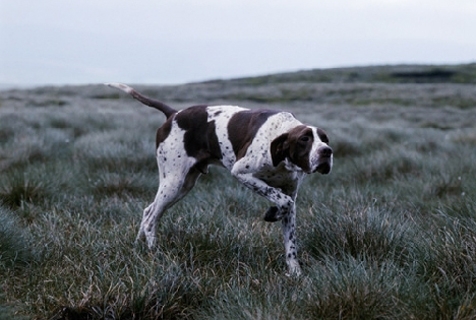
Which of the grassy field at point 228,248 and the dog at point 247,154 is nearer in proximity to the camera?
the grassy field at point 228,248

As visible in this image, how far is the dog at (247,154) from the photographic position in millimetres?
5477

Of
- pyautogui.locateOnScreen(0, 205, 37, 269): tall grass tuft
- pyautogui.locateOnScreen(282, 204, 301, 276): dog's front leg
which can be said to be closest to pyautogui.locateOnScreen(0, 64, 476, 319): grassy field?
pyautogui.locateOnScreen(0, 205, 37, 269): tall grass tuft

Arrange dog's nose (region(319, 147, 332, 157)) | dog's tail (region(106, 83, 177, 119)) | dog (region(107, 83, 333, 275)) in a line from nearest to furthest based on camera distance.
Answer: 1. dog's nose (region(319, 147, 332, 157))
2. dog (region(107, 83, 333, 275))
3. dog's tail (region(106, 83, 177, 119))

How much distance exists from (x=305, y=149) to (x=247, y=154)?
1.92 ft

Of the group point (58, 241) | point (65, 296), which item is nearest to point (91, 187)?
point (58, 241)

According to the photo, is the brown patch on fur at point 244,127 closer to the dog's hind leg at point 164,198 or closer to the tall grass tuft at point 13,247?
the dog's hind leg at point 164,198

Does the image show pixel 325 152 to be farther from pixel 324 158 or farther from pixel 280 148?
pixel 280 148

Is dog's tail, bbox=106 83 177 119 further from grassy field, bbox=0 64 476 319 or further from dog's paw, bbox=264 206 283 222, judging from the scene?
dog's paw, bbox=264 206 283 222

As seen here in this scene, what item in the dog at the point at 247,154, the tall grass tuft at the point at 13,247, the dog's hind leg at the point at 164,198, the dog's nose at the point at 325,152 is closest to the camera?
the dog's nose at the point at 325,152

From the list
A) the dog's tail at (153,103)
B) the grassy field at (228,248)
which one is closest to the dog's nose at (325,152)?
the grassy field at (228,248)

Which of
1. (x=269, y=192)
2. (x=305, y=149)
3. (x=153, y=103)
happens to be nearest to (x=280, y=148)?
(x=305, y=149)

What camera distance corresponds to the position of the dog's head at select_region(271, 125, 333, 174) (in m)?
5.26

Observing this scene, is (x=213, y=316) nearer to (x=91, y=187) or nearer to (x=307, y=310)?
(x=307, y=310)

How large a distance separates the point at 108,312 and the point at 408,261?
7.19ft
